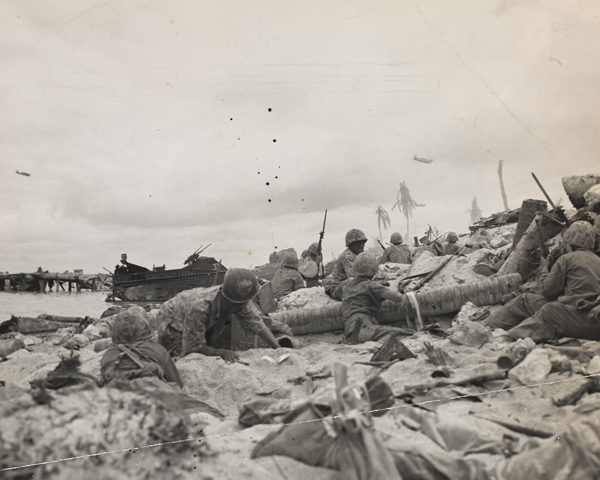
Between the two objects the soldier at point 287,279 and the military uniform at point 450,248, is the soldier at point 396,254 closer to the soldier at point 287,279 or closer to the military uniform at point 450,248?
the military uniform at point 450,248

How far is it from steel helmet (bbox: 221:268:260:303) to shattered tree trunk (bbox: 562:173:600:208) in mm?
4380

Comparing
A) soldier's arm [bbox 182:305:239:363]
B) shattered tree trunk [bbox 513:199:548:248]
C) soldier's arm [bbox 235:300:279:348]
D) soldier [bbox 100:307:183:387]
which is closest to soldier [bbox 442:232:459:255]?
shattered tree trunk [bbox 513:199:548:248]

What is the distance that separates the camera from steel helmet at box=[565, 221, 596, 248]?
12.5ft

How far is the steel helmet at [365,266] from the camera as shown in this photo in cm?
482

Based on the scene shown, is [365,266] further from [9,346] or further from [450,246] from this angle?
[450,246]

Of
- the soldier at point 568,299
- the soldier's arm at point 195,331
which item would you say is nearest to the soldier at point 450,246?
the soldier at point 568,299

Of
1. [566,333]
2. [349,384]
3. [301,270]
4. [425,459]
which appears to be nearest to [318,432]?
[349,384]

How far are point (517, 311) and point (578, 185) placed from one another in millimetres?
2255

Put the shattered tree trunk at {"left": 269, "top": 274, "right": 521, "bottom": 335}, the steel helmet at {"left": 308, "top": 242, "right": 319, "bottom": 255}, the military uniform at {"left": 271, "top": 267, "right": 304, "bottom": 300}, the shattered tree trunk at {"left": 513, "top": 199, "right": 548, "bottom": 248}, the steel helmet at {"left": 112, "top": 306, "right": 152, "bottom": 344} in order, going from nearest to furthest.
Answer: the steel helmet at {"left": 112, "top": 306, "right": 152, "bottom": 344}, the shattered tree trunk at {"left": 269, "top": 274, "right": 521, "bottom": 335}, the shattered tree trunk at {"left": 513, "top": 199, "right": 548, "bottom": 248}, the military uniform at {"left": 271, "top": 267, "right": 304, "bottom": 300}, the steel helmet at {"left": 308, "top": 242, "right": 319, "bottom": 255}

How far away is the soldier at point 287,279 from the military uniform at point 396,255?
3290mm

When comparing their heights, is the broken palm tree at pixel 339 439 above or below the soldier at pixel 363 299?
below

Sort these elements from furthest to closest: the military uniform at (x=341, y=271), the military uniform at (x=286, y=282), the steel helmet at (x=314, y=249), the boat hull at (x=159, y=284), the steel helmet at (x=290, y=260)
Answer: the steel helmet at (x=314, y=249) < the steel helmet at (x=290, y=260) < the military uniform at (x=286, y=282) < the military uniform at (x=341, y=271) < the boat hull at (x=159, y=284)

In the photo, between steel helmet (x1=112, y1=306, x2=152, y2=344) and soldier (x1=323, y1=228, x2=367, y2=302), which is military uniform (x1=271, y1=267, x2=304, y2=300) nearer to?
soldier (x1=323, y1=228, x2=367, y2=302)

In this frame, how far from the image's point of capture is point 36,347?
13.6 feet
